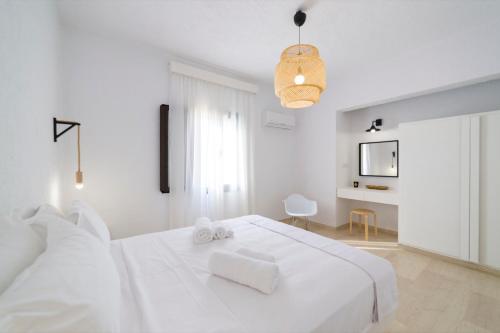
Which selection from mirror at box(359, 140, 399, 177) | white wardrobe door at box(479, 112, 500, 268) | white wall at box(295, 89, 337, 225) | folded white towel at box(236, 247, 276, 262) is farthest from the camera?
white wall at box(295, 89, 337, 225)

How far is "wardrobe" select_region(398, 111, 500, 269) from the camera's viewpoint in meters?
2.26

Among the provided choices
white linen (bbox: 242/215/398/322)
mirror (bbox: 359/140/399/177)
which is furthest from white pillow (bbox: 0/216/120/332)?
mirror (bbox: 359/140/399/177)

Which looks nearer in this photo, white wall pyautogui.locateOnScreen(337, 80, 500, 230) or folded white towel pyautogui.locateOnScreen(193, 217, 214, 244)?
folded white towel pyautogui.locateOnScreen(193, 217, 214, 244)

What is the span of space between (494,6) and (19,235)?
4.04 meters

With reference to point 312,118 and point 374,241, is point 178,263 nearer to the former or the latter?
point 374,241

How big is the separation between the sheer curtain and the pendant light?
5.17 feet

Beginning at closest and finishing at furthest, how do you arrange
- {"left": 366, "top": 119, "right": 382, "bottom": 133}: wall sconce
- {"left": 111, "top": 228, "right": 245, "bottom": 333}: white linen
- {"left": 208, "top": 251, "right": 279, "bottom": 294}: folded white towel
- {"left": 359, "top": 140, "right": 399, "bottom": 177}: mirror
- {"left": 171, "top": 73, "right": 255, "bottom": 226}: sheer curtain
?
1. {"left": 111, "top": 228, "right": 245, "bottom": 333}: white linen
2. {"left": 208, "top": 251, "right": 279, "bottom": 294}: folded white towel
3. {"left": 171, "top": 73, "right": 255, "bottom": 226}: sheer curtain
4. {"left": 359, "top": 140, "right": 399, "bottom": 177}: mirror
5. {"left": 366, "top": 119, "right": 382, "bottom": 133}: wall sconce

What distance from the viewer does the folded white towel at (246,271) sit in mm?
1029

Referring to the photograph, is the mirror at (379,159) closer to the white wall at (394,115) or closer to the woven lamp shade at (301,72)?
the white wall at (394,115)

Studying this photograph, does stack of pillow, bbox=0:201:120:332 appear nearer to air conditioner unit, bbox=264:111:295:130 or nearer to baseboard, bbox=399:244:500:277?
air conditioner unit, bbox=264:111:295:130

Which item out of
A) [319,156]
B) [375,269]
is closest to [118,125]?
[375,269]

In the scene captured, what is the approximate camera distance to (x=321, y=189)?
4.05 metres

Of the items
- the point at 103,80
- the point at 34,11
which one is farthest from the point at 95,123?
the point at 34,11

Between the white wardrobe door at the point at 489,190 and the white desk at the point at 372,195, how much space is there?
0.88m
